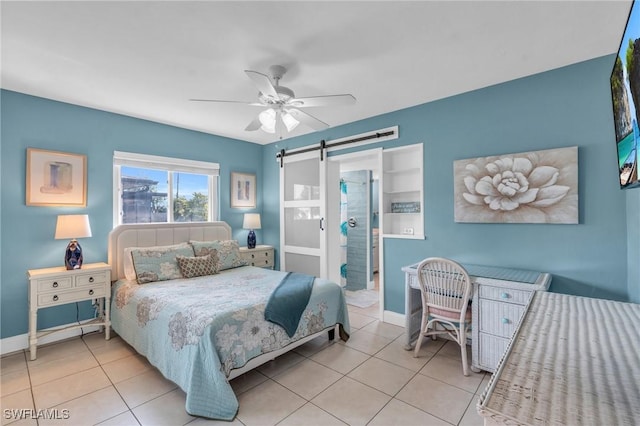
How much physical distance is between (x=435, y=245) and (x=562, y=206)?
1.17 m

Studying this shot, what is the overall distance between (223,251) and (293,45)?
102 inches

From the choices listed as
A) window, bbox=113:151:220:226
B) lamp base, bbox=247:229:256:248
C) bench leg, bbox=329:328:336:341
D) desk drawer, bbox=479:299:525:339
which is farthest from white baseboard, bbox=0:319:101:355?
desk drawer, bbox=479:299:525:339

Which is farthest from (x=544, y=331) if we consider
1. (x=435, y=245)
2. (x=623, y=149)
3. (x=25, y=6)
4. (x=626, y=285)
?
(x=25, y=6)

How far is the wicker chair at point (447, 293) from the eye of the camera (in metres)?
2.46

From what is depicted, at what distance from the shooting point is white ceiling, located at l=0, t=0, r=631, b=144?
1.79m

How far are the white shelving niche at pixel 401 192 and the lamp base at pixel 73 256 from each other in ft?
11.0

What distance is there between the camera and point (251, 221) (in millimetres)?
4754

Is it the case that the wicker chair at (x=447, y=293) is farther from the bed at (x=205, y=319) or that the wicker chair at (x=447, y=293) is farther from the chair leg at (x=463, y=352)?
the bed at (x=205, y=319)

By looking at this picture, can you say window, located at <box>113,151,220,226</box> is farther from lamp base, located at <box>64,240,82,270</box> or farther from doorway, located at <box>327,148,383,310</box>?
doorway, located at <box>327,148,383,310</box>

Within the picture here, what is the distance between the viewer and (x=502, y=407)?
71 cm

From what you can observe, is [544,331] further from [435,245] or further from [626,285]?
[435,245]

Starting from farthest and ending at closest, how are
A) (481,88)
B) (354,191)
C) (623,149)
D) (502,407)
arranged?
(354,191) < (481,88) < (623,149) < (502,407)

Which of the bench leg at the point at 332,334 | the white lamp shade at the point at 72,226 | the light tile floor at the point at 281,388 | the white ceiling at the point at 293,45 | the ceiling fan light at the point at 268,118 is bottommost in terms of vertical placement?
the light tile floor at the point at 281,388

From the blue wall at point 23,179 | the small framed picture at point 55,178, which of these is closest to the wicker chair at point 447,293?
the blue wall at point 23,179
